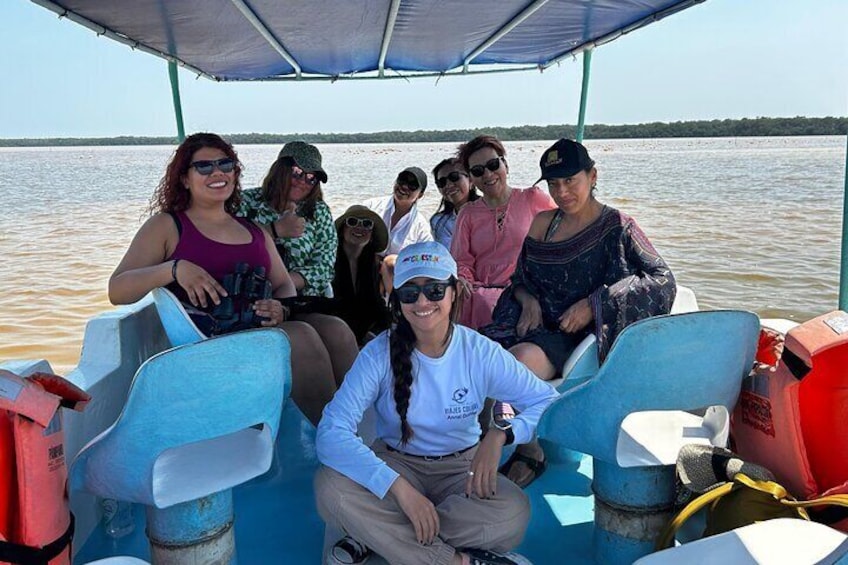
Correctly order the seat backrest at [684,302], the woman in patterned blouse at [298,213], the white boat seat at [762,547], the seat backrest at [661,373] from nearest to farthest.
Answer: the white boat seat at [762,547], the seat backrest at [661,373], the seat backrest at [684,302], the woman in patterned blouse at [298,213]

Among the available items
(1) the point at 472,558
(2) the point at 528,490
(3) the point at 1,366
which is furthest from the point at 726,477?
(3) the point at 1,366

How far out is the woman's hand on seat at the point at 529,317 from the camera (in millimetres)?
2869

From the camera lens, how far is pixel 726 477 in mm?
2080


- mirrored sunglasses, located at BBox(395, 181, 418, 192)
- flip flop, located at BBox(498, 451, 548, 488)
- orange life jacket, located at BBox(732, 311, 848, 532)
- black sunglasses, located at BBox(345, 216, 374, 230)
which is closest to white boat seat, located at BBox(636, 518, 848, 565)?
orange life jacket, located at BBox(732, 311, 848, 532)

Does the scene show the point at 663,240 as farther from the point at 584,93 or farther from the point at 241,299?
the point at 241,299

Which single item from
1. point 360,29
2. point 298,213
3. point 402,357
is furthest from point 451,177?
point 402,357

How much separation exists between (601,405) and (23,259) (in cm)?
1485

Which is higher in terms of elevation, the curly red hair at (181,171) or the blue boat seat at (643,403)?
the curly red hair at (181,171)

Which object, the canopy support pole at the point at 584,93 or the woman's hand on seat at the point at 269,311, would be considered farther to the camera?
the canopy support pole at the point at 584,93

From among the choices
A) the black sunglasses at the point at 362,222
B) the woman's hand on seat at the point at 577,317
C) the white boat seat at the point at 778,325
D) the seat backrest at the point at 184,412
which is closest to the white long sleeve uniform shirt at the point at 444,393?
the seat backrest at the point at 184,412

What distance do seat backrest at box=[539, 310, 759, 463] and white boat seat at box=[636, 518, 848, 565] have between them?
438 mm

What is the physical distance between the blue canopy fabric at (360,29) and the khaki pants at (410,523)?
6.86ft

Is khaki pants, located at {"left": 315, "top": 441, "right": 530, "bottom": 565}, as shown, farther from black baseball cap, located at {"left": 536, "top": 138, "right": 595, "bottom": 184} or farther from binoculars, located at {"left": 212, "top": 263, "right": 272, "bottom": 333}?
black baseball cap, located at {"left": 536, "top": 138, "right": 595, "bottom": 184}

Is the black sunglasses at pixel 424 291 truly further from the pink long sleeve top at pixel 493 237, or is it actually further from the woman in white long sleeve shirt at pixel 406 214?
the woman in white long sleeve shirt at pixel 406 214
